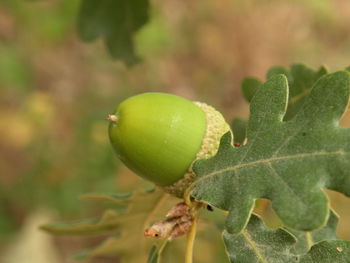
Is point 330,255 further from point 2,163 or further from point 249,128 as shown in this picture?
point 2,163

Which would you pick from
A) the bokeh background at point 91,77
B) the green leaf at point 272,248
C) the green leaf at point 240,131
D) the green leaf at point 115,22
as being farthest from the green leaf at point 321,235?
the bokeh background at point 91,77

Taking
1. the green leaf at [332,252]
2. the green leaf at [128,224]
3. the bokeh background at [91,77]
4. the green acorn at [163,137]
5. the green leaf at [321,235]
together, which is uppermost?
the green acorn at [163,137]

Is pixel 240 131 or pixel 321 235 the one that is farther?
pixel 240 131

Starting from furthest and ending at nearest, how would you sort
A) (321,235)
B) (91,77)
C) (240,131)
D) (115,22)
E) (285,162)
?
(91,77), (115,22), (240,131), (321,235), (285,162)

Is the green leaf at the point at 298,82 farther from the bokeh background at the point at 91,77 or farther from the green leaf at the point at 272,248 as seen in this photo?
the bokeh background at the point at 91,77

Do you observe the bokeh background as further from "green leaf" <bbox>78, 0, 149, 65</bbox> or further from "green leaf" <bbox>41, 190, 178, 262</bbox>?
"green leaf" <bbox>41, 190, 178, 262</bbox>

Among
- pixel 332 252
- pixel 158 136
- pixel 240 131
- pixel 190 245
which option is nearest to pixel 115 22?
pixel 240 131

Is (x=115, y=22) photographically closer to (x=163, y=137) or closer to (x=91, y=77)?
(x=163, y=137)
